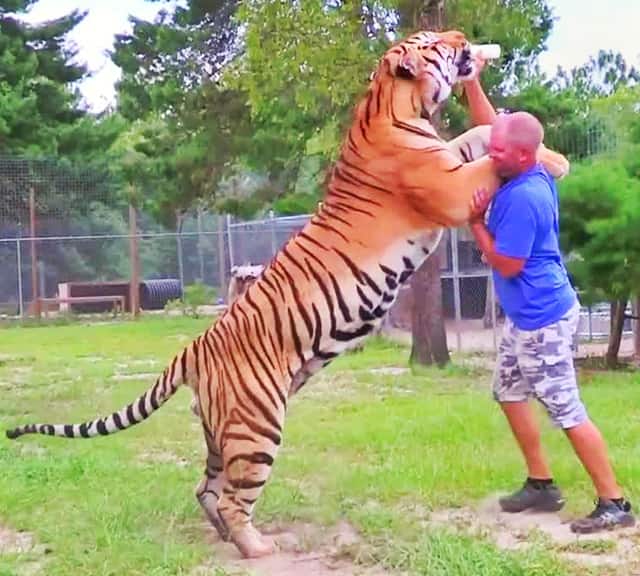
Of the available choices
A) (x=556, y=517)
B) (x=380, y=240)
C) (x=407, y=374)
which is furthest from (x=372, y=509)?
(x=407, y=374)

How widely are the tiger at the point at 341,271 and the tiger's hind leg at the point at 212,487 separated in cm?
2

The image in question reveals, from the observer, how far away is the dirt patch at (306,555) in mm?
3797

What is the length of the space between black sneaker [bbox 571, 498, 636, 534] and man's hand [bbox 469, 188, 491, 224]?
120cm

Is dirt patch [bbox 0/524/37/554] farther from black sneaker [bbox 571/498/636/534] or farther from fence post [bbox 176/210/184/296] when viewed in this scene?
fence post [bbox 176/210/184/296]

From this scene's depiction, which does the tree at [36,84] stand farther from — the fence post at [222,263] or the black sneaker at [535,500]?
the black sneaker at [535,500]

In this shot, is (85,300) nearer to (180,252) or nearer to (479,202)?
(180,252)

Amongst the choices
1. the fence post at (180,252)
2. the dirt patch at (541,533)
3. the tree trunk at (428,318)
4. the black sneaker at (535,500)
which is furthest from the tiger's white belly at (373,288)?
the fence post at (180,252)

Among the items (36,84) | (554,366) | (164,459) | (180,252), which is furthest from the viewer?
(36,84)

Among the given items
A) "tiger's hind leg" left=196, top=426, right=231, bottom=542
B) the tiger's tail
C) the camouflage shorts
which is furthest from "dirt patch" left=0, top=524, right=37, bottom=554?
the camouflage shorts

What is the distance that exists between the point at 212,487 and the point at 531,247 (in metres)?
1.54

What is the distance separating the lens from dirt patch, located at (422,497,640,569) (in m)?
3.82

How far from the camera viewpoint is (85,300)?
68.9 feet

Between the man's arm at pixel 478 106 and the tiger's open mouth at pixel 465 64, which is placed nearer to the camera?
the tiger's open mouth at pixel 465 64

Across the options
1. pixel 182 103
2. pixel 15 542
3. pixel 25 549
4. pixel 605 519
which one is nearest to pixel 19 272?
pixel 182 103
